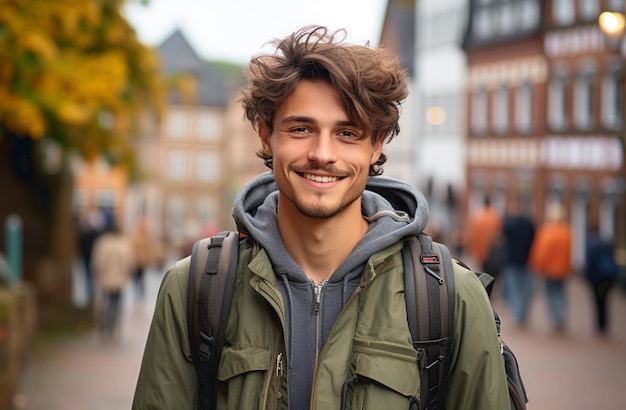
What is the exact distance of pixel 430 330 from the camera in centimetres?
311

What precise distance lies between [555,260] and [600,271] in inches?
23.0

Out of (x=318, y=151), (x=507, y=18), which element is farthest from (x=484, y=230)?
(x=507, y=18)

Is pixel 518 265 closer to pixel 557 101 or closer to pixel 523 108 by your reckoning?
pixel 557 101

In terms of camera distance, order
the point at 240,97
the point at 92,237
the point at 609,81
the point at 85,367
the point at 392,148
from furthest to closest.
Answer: the point at 392,148 < the point at 609,81 < the point at 92,237 < the point at 85,367 < the point at 240,97

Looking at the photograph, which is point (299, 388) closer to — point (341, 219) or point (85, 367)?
point (341, 219)

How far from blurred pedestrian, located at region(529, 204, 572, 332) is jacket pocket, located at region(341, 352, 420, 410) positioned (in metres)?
14.3

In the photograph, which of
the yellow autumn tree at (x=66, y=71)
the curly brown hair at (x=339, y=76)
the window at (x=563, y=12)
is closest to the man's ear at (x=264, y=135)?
the curly brown hair at (x=339, y=76)

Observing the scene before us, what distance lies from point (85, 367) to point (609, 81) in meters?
21.4

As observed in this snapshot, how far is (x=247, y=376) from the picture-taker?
313 cm

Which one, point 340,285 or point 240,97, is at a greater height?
point 240,97

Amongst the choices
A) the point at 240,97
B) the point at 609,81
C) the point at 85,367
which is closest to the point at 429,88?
the point at 609,81

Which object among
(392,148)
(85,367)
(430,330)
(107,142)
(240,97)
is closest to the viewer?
(430,330)

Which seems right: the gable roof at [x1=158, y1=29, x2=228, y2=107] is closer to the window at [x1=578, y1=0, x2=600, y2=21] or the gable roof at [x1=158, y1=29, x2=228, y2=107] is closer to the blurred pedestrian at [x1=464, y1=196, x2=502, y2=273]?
the window at [x1=578, y1=0, x2=600, y2=21]

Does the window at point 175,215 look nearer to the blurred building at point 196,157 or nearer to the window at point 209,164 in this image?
the blurred building at point 196,157
